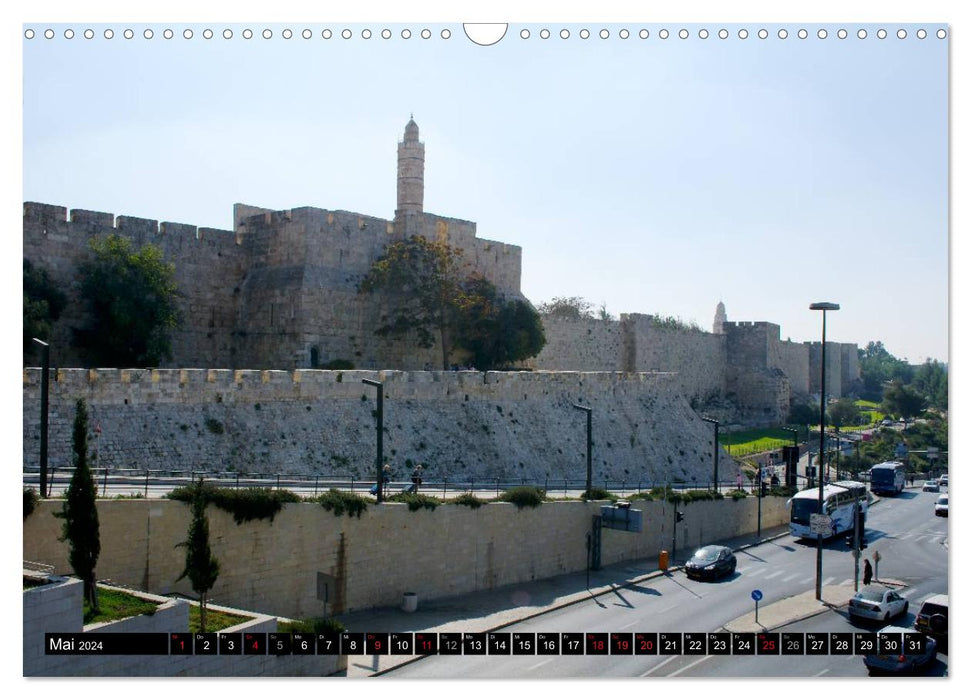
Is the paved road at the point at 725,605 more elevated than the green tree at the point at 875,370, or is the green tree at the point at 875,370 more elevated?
the green tree at the point at 875,370

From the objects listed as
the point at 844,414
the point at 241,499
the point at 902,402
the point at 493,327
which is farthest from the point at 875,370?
the point at 241,499

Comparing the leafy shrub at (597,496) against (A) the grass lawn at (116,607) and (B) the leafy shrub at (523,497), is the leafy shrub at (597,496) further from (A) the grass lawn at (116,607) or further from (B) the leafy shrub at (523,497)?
(A) the grass lawn at (116,607)

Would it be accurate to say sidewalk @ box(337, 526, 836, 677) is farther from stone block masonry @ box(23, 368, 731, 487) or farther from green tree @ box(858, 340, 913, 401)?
green tree @ box(858, 340, 913, 401)

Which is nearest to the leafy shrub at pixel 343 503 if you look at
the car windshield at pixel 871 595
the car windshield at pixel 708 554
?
the car windshield at pixel 708 554

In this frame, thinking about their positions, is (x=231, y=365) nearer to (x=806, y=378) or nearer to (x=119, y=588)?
(x=119, y=588)

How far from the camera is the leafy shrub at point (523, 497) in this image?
18.8 m

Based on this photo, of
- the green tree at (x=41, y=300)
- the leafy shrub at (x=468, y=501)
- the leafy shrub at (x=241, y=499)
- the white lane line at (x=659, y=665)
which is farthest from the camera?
the green tree at (x=41, y=300)

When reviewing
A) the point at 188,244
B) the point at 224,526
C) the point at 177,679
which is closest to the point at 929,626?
the point at 177,679

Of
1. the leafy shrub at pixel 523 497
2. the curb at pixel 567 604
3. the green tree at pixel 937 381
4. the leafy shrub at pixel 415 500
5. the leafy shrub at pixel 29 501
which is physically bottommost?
the curb at pixel 567 604

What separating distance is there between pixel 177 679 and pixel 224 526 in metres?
6.21

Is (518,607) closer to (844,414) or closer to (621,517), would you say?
(621,517)

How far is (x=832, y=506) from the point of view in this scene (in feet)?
77.2

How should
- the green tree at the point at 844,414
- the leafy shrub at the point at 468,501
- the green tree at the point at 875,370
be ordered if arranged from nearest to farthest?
the leafy shrub at the point at 468,501, the green tree at the point at 844,414, the green tree at the point at 875,370

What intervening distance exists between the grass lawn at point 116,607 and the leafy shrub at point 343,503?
428 centimetres
